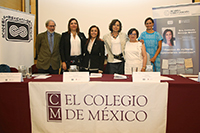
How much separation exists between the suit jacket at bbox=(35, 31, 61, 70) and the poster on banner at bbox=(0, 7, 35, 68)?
30.5 inches

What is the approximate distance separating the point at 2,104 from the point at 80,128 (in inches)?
29.7

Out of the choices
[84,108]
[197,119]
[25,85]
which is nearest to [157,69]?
[197,119]

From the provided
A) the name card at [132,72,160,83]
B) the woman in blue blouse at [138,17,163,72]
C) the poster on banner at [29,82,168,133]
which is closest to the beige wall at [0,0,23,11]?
the poster on banner at [29,82,168,133]

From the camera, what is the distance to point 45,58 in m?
2.64

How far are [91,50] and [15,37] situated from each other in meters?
1.76

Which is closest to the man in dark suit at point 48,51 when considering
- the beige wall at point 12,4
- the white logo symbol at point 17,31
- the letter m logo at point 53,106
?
the white logo symbol at point 17,31

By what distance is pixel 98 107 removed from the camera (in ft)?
4.43

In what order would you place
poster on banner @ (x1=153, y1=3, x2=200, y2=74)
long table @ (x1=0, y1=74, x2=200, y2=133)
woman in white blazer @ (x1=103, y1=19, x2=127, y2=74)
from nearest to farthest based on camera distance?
long table @ (x1=0, y1=74, x2=200, y2=133), woman in white blazer @ (x1=103, y1=19, x2=127, y2=74), poster on banner @ (x1=153, y1=3, x2=200, y2=74)

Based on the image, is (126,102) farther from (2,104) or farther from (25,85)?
(2,104)

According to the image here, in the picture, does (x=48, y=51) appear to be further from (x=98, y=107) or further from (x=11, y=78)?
(x=98, y=107)

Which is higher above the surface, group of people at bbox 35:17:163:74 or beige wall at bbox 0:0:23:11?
beige wall at bbox 0:0:23:11

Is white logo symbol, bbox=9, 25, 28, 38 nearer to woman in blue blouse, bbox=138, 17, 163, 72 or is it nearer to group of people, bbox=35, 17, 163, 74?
group of people, bbox=35, 17, 163, 74

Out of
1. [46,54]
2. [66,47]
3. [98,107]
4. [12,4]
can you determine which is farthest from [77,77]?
[12,4]

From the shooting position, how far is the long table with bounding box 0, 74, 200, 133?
4.24 feet
